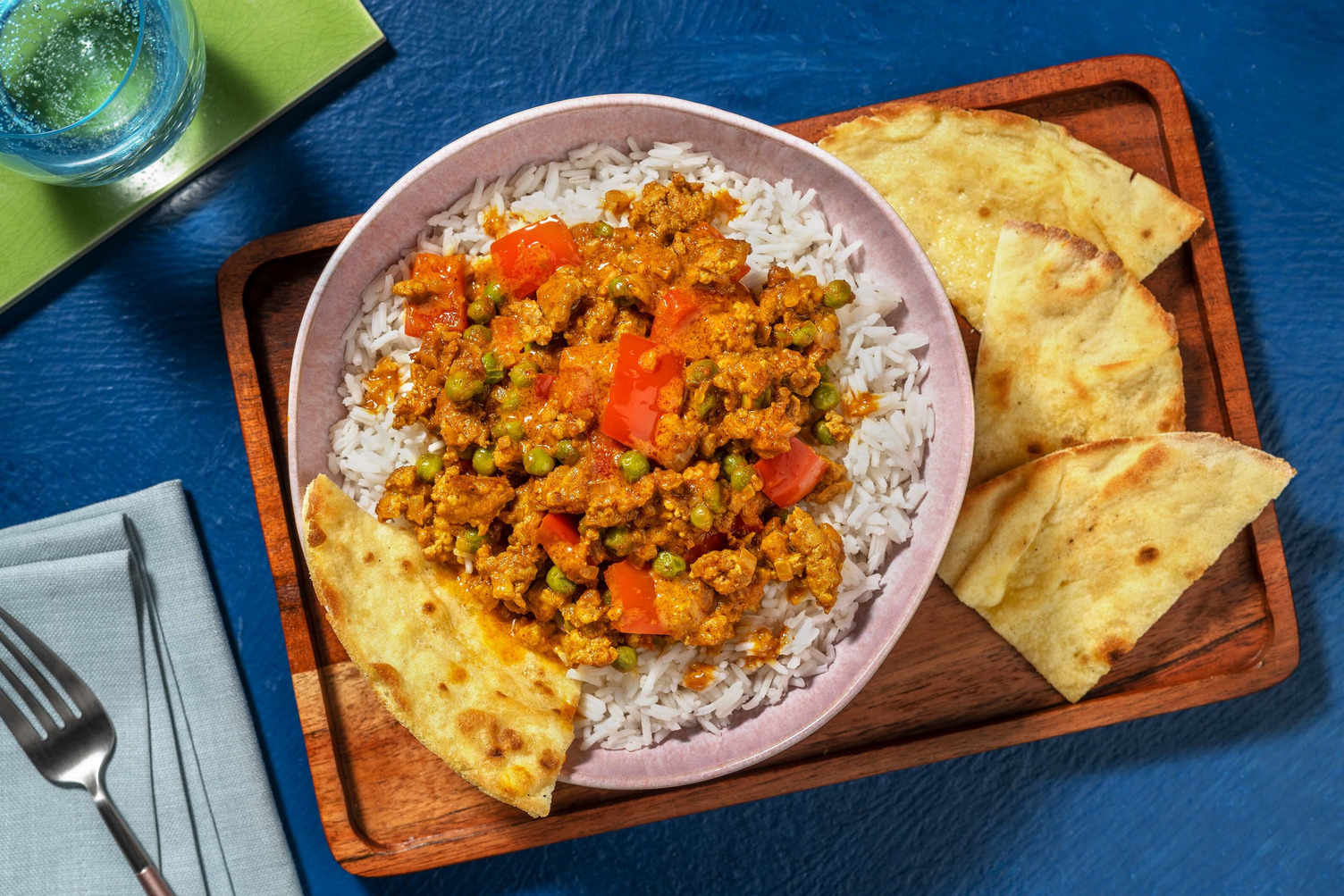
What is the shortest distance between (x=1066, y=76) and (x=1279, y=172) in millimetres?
1228

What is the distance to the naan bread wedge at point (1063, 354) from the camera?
13.7 feet

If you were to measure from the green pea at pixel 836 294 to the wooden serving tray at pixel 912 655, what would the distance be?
851 mm

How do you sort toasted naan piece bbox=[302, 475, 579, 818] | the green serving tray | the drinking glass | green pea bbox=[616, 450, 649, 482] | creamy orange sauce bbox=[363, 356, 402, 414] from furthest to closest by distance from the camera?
the green serving tray < the drinking glass < creamy orange sauce bbox=[363, 356, 402, 414] < toasted naan piece bbox=[302, 475, 579, 818] < green pea bbox=[616, 450, 649, 482]

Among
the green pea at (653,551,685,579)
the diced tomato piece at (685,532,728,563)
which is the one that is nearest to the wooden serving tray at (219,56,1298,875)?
the diced tomato piece at (685,532,728,563)

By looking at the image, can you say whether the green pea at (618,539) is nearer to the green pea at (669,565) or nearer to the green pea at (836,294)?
the green pea at (669,565)

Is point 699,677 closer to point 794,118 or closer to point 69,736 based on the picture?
point 794,118

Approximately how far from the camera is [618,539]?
3627 millimetres

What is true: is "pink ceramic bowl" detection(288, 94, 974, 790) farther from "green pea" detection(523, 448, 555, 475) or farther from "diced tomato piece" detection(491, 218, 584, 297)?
"green pea" detection(523, 448, 555, 475)

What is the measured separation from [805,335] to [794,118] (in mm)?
1496

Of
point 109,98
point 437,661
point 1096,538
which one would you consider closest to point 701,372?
point 437,661

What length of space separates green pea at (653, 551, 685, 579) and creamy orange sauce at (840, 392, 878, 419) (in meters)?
0.96

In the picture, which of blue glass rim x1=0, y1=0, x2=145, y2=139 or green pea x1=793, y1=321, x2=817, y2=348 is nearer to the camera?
green pea x1=793, y1=321, x2=817, y2=348

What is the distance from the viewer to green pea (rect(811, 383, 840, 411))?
386 centimetres

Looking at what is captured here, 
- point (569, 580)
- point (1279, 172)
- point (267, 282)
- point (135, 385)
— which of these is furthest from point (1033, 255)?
point (135, 385)
